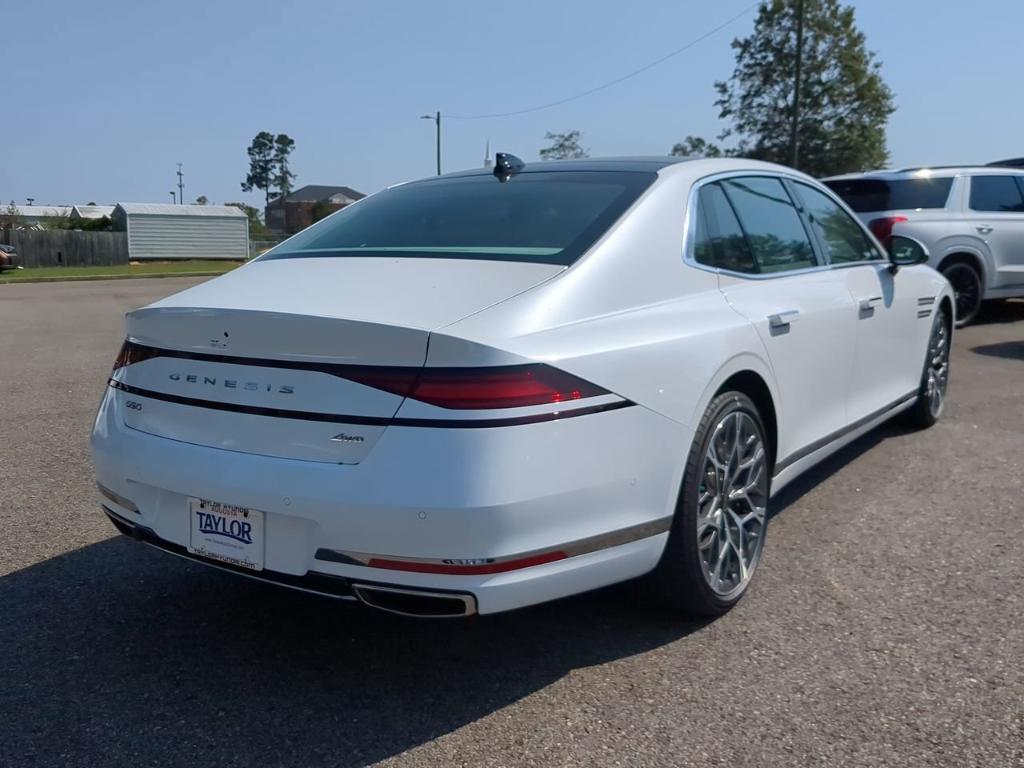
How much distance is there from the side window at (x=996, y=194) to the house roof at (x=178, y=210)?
159ft

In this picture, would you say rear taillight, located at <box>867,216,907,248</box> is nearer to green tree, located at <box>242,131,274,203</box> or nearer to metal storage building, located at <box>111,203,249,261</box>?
metal storage building, located at <box>111,203,249,261</box>

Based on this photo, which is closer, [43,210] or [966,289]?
[966,289]

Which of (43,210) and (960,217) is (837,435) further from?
(43,210)

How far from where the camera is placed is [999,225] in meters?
10.5

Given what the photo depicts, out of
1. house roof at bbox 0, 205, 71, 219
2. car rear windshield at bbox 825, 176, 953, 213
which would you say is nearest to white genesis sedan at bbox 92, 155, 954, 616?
car rear windshield at bbox 825, 176, 953, 213

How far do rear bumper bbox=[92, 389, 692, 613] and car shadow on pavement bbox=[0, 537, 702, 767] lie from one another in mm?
407

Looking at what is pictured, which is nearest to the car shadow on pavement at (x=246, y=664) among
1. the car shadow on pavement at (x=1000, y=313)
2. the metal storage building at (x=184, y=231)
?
the car shadow on pavement at (x=1000, y=313)

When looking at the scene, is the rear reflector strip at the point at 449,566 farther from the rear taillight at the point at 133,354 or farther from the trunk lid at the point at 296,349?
the rear taillight at the point at 133,354

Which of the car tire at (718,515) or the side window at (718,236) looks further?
the side window at (718,236)

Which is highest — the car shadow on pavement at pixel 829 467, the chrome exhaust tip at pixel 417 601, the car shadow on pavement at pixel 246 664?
the chrome exhaust tip at pixel 417 601

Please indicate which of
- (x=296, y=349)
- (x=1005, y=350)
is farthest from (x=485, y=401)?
(x=1005, y=350)

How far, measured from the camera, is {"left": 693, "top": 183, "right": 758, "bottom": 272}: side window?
3479mm

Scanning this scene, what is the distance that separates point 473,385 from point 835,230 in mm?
2885

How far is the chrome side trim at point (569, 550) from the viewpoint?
2512 mm
